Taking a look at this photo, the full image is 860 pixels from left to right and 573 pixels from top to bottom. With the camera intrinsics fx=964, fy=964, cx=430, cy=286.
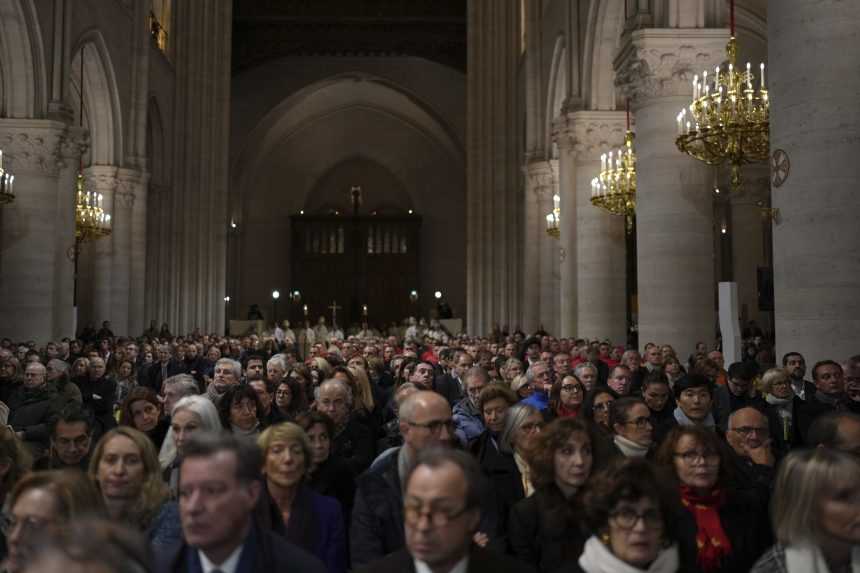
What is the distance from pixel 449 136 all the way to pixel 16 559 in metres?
47.2

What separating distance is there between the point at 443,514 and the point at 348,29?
43.6 meters

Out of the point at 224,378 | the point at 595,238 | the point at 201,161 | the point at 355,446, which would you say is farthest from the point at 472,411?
the point at 201,161

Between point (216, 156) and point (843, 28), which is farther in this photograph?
point (216, 156)

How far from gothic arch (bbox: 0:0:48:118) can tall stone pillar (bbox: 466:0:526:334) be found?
15.7m

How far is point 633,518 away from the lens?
333 cm

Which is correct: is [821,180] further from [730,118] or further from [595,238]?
[595,238]

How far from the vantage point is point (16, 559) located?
9.80ft

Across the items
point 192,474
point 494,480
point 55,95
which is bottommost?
point 494,480

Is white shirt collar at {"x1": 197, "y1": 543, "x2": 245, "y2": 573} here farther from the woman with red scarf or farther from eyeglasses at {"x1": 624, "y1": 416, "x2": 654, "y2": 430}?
eyeglasses at {"x1": 624, "y1": 416, "x2": 654, "y2": 430}

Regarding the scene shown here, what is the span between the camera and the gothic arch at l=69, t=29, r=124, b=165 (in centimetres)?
2568

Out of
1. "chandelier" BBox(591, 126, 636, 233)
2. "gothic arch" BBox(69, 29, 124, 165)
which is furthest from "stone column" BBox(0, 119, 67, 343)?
"chandelier" BBox(591, 126, 636, 233)

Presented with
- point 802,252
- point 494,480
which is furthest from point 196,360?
point 494,480

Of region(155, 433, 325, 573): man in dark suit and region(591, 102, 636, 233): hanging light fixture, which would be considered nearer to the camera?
region(155, 433, 325, 573): man in dark suit

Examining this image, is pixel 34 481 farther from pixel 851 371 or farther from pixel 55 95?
pixel 55 95
